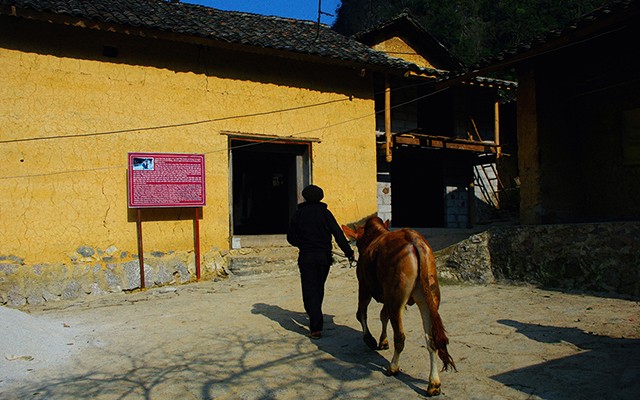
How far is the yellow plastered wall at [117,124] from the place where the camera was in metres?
8.08

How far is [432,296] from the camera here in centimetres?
375

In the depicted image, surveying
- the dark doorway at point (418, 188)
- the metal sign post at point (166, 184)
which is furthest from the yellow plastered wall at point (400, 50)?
the metal sign post at point (166, 184)

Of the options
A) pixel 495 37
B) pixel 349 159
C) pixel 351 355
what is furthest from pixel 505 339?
pixel 495 37

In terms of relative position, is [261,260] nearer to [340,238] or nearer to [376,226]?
[340,238]

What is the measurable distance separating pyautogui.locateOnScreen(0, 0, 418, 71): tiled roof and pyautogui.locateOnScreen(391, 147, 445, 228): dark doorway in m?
4.97

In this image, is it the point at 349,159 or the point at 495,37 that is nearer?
the point at 349,159

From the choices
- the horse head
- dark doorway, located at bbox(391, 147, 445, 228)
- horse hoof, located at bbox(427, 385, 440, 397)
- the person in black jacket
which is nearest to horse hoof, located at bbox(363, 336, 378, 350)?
the person in black jacket

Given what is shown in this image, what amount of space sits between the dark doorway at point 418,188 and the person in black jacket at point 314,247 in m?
10.5

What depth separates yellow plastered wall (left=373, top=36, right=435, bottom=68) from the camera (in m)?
16.6

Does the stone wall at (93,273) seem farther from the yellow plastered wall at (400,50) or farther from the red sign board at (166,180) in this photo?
the yellow plastered wall at (400,50)

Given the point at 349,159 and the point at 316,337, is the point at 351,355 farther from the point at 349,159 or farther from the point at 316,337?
the point at 349,159

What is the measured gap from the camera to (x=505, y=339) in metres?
4.77

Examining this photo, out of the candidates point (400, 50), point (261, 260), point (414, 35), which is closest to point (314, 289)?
point (261, 260)

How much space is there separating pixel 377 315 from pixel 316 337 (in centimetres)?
108
